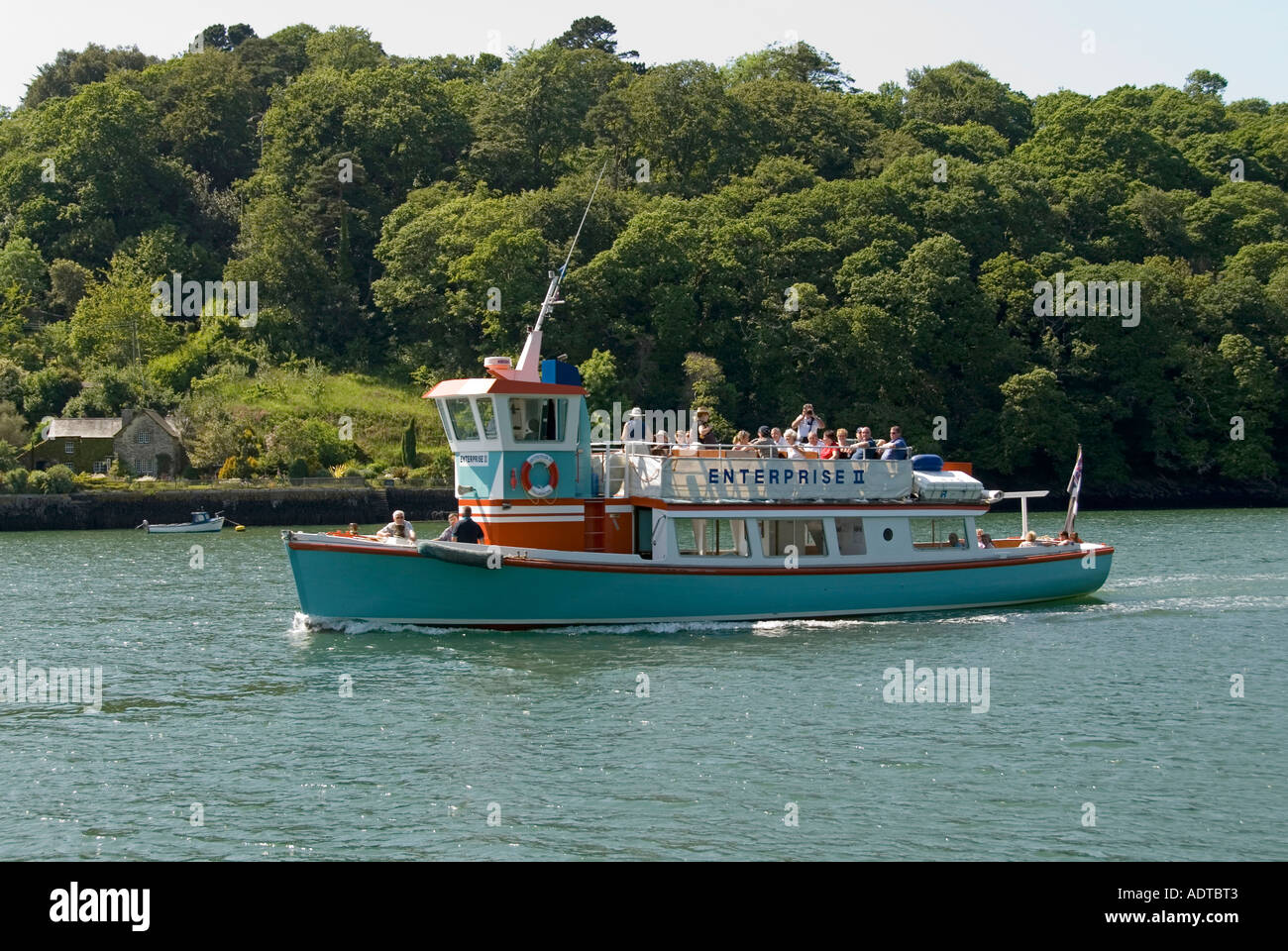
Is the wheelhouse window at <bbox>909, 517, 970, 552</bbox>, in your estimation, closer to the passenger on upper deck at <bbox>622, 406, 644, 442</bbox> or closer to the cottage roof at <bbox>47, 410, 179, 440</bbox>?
the passenger on upper deck at <bbox>622, 406, 644, 442</bbox>

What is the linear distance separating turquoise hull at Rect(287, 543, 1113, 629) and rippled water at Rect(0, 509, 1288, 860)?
0.47 metres

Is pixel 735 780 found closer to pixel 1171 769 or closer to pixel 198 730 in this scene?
pixel 1171 769

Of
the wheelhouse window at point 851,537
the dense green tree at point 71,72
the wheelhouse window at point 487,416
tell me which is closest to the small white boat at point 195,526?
the wheelhouse window at point 487,416

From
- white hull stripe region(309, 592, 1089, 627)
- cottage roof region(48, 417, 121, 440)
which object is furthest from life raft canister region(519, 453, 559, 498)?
cottage roof region(48, 417, 121, 440)

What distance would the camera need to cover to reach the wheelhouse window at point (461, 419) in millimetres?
29562

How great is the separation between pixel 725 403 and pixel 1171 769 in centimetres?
6111

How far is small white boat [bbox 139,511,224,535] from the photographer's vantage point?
6500 centimetres

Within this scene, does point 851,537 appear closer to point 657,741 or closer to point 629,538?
point 629,538

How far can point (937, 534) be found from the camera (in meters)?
33.0

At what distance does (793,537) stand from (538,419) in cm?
614

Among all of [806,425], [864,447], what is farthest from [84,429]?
[864,447]

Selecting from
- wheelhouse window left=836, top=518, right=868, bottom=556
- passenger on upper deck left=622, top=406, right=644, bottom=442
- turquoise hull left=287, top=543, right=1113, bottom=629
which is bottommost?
turquoise hull left=287, top=543, right=1113, bottom=629

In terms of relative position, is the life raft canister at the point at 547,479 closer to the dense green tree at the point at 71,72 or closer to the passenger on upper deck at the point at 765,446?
the passenger on upper deck at the point at 765,446

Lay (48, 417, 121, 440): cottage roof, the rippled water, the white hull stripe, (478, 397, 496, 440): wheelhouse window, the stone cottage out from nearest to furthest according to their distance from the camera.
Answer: the rippled water < the white hull stripe < (478, 397, 496, 440): wheelhouse window < the stone cottage < (48, 417, 121, 440): cottage roof
